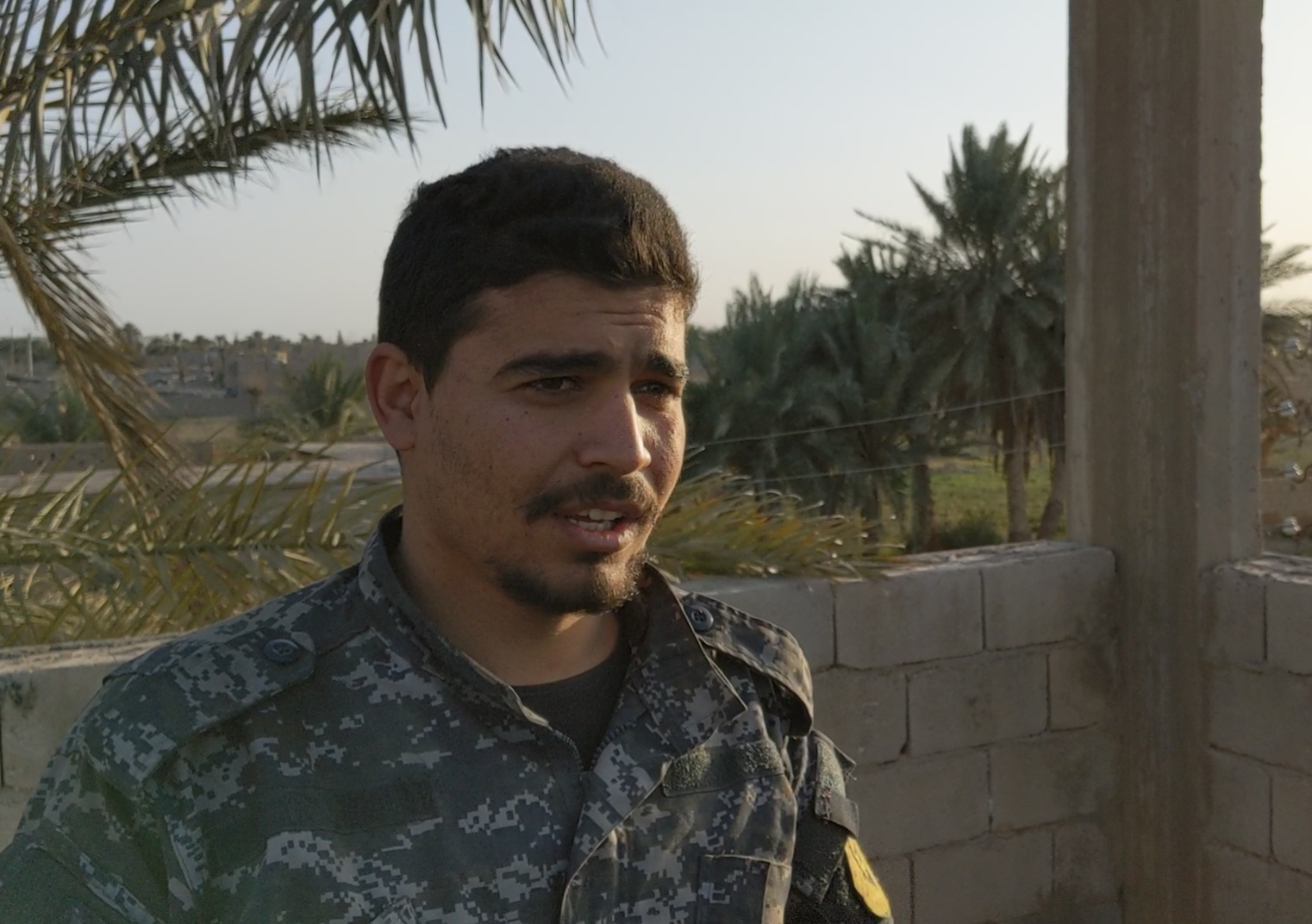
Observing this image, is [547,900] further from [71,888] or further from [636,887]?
[71,888]

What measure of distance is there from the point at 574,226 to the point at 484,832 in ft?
1.93

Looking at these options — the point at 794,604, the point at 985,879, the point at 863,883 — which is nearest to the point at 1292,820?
the point at 985,879

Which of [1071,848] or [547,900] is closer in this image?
[547,900]

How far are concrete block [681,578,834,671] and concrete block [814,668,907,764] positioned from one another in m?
0.07

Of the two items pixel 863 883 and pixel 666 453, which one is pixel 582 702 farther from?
pixel 863 883

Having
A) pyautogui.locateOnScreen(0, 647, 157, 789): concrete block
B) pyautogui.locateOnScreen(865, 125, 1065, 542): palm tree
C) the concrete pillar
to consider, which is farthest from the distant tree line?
pyautogui.locateOnScreen(0, 647, 157, 789): concrete block

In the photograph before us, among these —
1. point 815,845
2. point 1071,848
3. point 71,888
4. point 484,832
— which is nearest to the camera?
point 71,888

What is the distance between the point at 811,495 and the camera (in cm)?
1914

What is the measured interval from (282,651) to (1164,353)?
3.09m

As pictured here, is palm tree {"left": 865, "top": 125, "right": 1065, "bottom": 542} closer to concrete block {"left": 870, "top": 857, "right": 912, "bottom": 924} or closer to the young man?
concrete block {"left": 870, "top": 857, "right": 912, "bottom": 924}

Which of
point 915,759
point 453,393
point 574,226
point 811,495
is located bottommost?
point 811,495

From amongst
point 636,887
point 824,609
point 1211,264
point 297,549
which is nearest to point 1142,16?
point 1211,264

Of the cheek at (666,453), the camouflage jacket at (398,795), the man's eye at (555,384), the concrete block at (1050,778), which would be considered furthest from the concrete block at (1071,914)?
the man's eye at (555,384)

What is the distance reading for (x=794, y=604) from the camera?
11.4 ft
